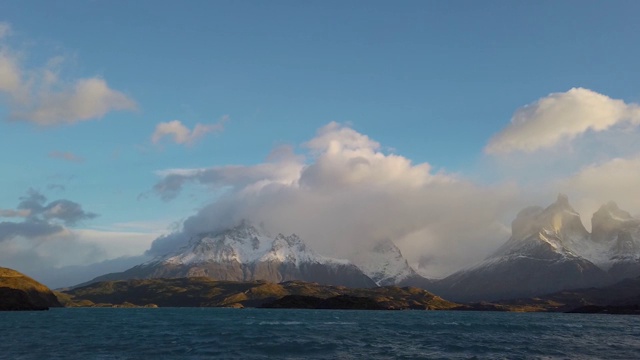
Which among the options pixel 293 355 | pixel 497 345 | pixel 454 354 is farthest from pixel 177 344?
pixel 497 345

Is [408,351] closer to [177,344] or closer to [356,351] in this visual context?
[356,351]

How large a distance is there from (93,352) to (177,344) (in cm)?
1863

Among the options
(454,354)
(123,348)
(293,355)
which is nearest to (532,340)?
(454,354)

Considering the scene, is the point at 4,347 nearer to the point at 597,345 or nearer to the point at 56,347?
the point at 56,347

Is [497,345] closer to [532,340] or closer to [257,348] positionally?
[532,340]

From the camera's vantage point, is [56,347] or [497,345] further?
[497,345]

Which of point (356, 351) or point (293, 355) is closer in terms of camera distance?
point (293, 355)

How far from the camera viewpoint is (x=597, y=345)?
12594cm

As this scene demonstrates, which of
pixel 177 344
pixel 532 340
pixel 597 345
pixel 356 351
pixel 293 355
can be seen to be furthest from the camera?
pixel 532 340

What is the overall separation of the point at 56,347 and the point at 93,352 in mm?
13673

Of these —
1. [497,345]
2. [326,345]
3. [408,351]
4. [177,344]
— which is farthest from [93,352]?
[497,345]

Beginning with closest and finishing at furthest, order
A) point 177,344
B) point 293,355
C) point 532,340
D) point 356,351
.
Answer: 1. point 293,355
2. point 356,351
3. point 177,344
4. point 532,340

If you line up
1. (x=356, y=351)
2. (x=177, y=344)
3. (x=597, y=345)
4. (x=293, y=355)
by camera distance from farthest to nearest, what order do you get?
(x=597, y=345) < (x=177, y=344) < (x=356, y=351) < (x=293, y=355)

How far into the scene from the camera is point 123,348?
352 ft
